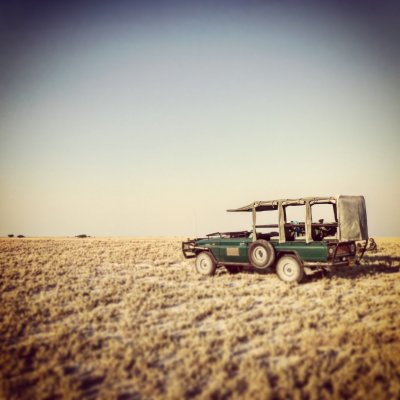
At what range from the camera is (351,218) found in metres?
9.57

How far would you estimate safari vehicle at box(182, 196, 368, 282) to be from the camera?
9461 millimetres

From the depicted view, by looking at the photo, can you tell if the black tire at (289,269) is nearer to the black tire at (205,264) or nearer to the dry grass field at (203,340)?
the dry grass field at (203,340)

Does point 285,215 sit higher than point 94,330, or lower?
higher

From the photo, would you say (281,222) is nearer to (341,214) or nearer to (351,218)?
(341,214)

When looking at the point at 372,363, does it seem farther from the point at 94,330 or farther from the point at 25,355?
the point at 25,355

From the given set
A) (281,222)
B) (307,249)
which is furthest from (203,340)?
(281,222)

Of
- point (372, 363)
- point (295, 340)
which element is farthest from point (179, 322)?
point (372, 363)

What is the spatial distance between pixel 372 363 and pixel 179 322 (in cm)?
364

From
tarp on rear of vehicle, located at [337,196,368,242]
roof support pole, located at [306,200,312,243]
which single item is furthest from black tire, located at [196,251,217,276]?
tarp on rear of vehicle, located at [337,196,368,242]

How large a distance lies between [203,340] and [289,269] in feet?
17.5

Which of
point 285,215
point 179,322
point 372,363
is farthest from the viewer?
point 285,215

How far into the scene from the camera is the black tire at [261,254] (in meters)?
9.89

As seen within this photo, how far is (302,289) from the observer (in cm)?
931

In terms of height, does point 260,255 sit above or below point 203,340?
above
